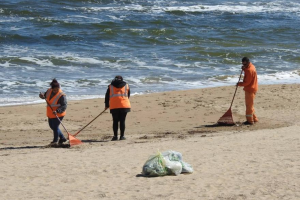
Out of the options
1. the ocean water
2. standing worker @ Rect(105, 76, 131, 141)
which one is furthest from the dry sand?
the ocean water

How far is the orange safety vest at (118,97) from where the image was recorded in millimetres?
12305

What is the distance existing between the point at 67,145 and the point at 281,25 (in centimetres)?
2465

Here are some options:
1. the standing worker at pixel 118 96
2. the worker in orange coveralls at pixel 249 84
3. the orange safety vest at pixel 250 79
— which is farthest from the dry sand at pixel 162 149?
the orange safety vest at pixel 250 79

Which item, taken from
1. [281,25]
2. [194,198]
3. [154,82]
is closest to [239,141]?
[194,198]

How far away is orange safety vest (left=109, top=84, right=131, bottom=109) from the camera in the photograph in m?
12.3

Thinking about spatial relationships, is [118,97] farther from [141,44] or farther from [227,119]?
[141,44]

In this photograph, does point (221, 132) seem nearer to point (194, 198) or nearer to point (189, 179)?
point (189, 179)

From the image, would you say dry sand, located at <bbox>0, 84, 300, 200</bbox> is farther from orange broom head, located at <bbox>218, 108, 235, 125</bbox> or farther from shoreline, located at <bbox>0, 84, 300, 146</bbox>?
orange broom head, located at <bbox>218, 108, 235, 125</bbox>

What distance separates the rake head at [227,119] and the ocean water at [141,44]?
189 inches

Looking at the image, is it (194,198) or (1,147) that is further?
(1,147)

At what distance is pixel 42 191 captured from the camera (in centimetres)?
838

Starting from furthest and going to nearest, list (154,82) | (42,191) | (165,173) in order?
(154,82)
(165,173)
(42,191)

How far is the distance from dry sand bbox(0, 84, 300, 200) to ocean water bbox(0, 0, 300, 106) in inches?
98.1

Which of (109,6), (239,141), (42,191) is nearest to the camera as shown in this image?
(42,191)
